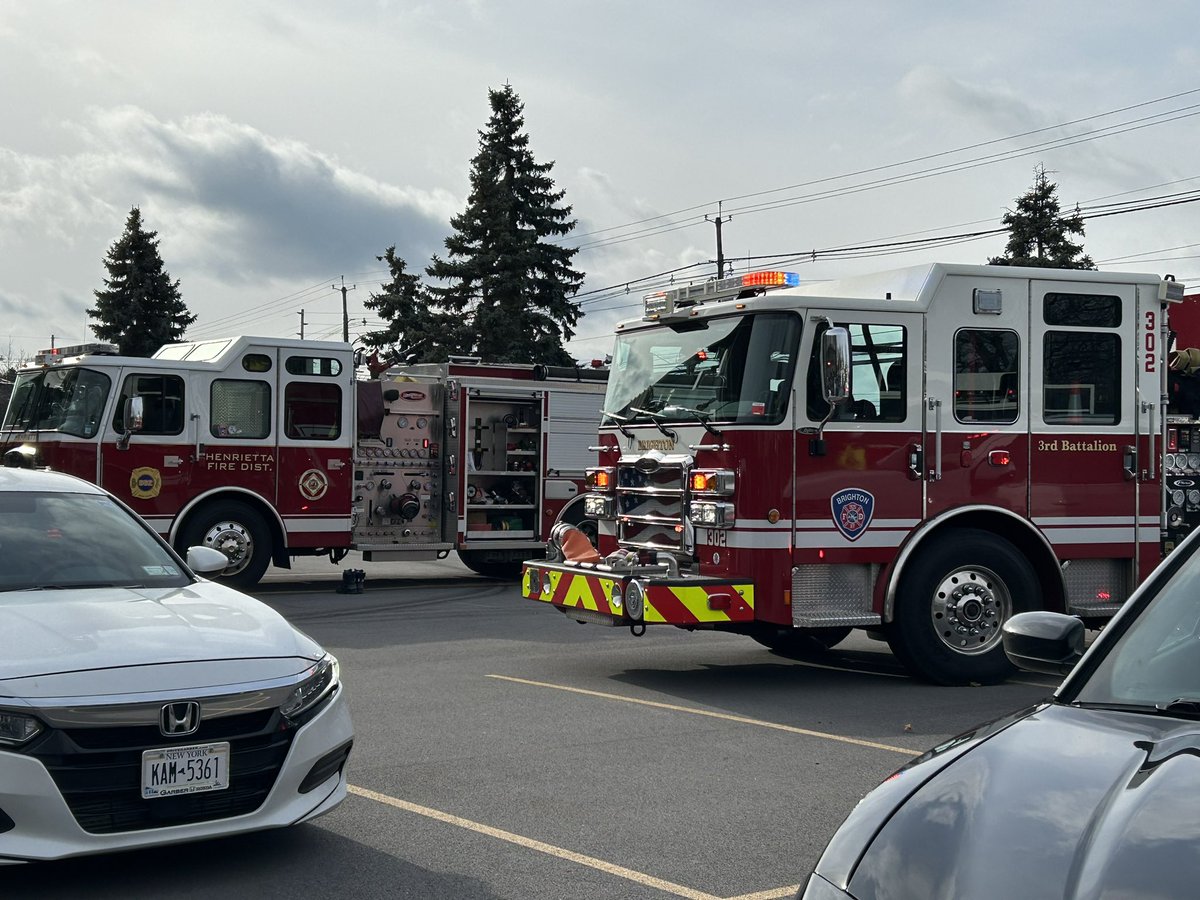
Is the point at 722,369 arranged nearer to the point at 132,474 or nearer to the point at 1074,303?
the point at 1074,303

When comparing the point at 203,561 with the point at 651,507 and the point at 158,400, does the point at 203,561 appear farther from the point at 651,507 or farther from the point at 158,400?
the point at 158,400

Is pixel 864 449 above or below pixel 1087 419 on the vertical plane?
below

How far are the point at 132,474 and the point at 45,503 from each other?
908 centimetres

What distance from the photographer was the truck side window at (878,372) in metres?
9.55

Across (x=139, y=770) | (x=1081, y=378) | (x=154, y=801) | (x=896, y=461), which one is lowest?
(x=154, y=801)

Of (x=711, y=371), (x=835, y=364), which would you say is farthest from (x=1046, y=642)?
(x=711, y=371)

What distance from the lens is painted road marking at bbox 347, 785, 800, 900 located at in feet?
16.4

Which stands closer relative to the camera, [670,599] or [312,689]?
[312,689]

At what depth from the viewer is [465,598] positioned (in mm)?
16016

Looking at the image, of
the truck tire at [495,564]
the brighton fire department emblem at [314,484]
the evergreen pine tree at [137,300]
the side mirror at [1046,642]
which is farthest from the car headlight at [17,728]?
the evergreen pine tree at [137,300]

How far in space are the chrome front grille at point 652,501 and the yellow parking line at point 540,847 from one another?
3.87 meters

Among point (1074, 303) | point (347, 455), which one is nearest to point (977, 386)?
point (1074, 303)

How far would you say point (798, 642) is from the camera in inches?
460

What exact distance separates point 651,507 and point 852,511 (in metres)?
1.55
